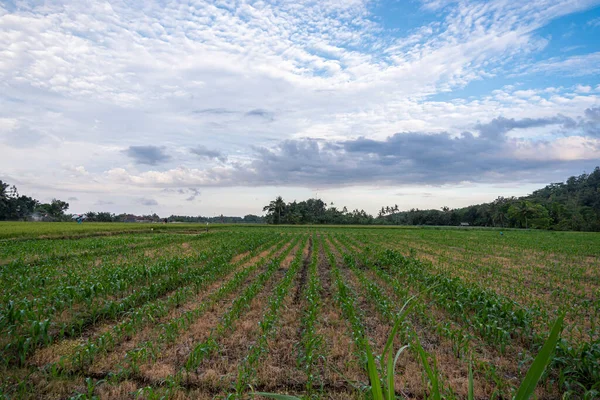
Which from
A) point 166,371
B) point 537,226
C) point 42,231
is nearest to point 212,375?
point 166,371

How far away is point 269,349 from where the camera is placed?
6.23 metres

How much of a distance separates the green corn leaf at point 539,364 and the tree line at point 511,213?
3520 inches

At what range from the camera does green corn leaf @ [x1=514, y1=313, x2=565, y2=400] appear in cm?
107

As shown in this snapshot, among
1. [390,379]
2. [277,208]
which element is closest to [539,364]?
[390,379]

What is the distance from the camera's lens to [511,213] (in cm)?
9044

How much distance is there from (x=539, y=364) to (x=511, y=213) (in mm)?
105636

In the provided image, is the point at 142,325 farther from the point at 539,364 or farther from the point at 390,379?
the point at 539,364

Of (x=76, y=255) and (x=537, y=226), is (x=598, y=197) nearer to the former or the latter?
(x=537, y=226)

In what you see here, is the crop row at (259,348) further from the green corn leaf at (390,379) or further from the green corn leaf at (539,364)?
the green corn leaf at (539,364)

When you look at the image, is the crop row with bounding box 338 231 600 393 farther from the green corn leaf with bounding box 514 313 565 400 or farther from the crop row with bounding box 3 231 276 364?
the crop row with bounding box 3 231 276 364

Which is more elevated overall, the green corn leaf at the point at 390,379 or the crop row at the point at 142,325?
the green corn leaf at the point at 390,379

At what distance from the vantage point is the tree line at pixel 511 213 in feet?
266

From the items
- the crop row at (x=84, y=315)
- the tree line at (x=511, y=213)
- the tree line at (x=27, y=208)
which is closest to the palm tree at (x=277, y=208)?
the tree line at (x=511, y=213)

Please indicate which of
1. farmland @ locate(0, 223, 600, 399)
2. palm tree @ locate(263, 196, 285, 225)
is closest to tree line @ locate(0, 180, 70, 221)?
palm tree @ locate(263, 196, 285, 225)
